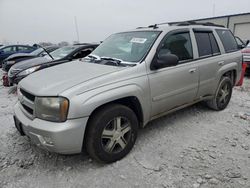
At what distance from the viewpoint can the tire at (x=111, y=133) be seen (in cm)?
254

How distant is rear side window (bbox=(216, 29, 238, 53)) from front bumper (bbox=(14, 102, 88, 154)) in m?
3.43

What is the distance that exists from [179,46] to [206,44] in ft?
2.63

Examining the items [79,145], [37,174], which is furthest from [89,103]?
[37,174]

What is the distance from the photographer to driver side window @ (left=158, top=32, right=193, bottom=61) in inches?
130

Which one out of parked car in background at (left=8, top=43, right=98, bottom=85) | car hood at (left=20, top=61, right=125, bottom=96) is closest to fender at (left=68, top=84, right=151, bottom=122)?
car hood at (left=20, top=61, right=125, bottom=96)

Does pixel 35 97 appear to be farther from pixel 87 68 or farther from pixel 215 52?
pixel 215 52

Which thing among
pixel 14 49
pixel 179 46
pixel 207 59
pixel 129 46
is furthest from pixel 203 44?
pixel 14 49

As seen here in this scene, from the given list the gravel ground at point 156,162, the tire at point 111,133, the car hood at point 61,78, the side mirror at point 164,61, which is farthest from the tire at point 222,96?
the car hood at point 61,78

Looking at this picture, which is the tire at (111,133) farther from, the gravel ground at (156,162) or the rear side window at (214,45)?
the rear side window at (214,45)

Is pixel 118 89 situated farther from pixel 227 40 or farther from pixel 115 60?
pixel 227 40

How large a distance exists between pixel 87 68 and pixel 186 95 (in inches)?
66.5

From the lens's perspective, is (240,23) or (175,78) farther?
(240,23)

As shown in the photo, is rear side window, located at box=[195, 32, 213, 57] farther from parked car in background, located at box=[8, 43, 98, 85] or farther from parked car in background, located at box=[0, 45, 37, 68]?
parked car in background, located at box=[0, 45, 37, 68]

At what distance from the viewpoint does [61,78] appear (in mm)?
2721
